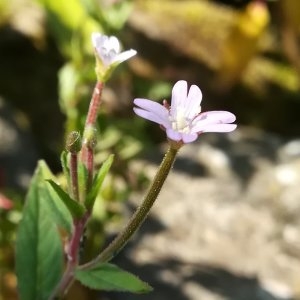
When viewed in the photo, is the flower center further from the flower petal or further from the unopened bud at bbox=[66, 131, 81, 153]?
the unopened bud at bbox=[66, 131, 81, 153]

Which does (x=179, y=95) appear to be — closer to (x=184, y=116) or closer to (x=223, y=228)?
(x=184, y=116)

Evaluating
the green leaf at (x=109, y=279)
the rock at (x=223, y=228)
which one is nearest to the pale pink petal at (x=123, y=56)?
the green leaf at (x=109, y=279)

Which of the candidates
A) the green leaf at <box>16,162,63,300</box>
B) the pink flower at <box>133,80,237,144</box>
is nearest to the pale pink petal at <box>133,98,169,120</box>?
the pink flower at <box>133,80,237,144</box>

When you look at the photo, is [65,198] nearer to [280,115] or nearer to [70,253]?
[70,253]

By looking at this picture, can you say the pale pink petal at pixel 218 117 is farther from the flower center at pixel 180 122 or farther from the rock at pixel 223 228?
the rock at pixel 223 228

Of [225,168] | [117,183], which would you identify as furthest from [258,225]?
[117,183]
